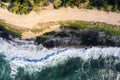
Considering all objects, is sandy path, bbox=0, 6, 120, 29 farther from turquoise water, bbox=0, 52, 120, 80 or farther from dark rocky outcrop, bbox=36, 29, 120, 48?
turquoise water, bbox=0, 52, 120, 80

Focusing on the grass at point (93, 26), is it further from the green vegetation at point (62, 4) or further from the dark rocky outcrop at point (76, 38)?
the green vegetation at point (62, 4)

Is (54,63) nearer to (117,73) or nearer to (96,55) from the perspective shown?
(96,55)

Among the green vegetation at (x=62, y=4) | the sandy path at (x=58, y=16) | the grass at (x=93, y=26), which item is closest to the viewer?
the green vegetation at (x=62, y=4)

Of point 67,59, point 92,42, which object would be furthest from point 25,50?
point 92,42

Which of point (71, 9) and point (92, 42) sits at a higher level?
point (71, 9)

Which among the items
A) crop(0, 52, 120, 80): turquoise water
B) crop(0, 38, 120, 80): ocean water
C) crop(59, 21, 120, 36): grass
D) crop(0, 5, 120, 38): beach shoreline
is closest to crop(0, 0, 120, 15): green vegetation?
crop(0, 5, 120, 38): beach shoreline

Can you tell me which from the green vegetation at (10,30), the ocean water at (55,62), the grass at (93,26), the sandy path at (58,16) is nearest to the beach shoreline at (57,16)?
the sandy path at (58,16)
